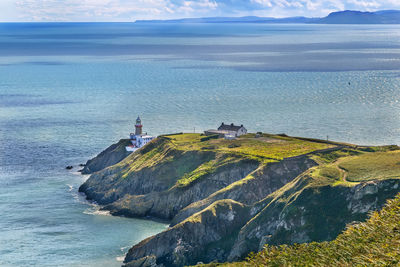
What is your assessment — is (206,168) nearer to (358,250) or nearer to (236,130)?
(236,130)

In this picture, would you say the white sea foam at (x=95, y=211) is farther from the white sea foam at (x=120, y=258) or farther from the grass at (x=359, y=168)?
the grass at (x=359, y=168)

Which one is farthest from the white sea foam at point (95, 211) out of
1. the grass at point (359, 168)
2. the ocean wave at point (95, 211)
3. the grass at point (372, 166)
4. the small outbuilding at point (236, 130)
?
the grass at point (372, 166)

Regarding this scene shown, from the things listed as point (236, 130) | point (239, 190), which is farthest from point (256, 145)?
point (239, 190)

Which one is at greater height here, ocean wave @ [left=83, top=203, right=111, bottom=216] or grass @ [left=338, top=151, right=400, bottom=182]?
grass @ [left=338, top=151, right=400, bottom=182]

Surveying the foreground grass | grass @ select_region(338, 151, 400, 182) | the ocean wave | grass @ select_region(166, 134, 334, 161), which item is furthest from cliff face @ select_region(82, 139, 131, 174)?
the foreground grass

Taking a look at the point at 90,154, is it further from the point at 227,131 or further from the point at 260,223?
the point at 260,223

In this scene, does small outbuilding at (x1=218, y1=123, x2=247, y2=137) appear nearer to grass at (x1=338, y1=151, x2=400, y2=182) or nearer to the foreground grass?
grass at (x1=338, y1=151, x2=400, y2=182)

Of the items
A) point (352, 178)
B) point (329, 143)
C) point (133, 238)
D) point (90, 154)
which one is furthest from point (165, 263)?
point (90, 154)
